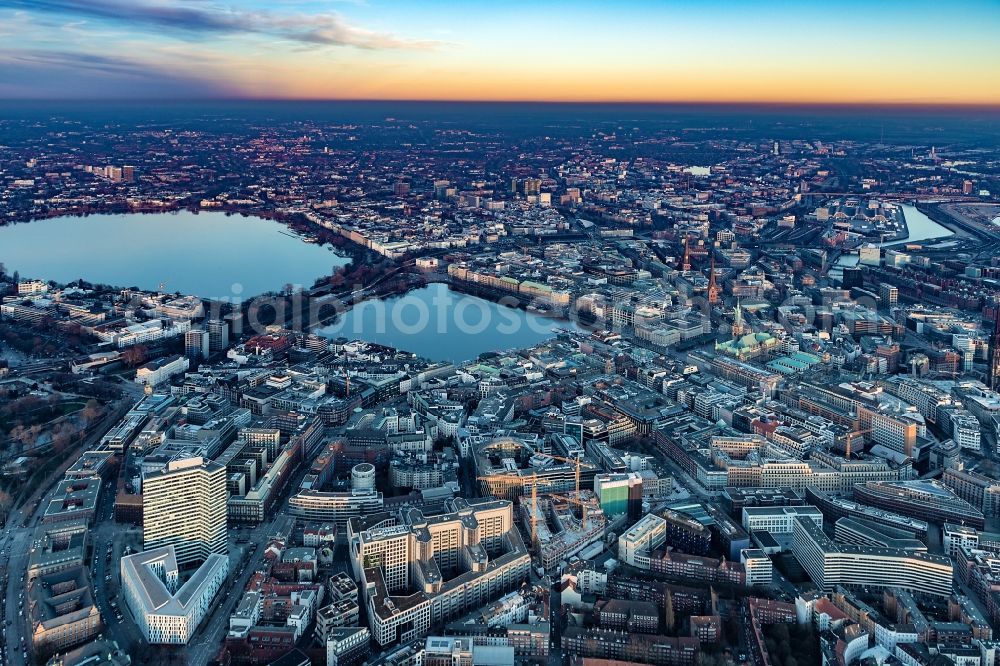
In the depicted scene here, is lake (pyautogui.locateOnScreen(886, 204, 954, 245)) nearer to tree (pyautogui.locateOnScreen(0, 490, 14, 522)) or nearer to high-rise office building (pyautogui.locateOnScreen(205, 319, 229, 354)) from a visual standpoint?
high-rise office building (pyautogui.locateOnScreen(205, 319, 229, 354))

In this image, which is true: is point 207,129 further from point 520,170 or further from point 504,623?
point 504,623

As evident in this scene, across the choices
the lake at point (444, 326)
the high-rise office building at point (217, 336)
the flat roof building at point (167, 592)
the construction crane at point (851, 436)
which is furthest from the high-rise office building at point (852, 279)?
the flat roof building at point (167, 592)

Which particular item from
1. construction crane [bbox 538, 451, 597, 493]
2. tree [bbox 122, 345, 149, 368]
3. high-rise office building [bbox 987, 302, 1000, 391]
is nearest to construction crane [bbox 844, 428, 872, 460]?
high-rise office building [bbox 987, 302, 1000, 391]

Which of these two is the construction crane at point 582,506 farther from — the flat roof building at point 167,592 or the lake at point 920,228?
the lake at point 920,228

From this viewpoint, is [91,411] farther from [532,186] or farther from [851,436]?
[532,186]

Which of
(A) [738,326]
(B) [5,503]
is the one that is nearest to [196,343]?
(B) [5,503]

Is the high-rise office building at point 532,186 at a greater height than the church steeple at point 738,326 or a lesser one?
greater

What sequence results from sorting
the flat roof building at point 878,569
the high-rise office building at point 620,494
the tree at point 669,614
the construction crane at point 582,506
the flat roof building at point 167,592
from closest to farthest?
the flat roof building at point 167,592
the tree at point 669,614
the flat roof building at point 878,569
the construction crane at point 582,506
the high-rise office building at point 620,494
